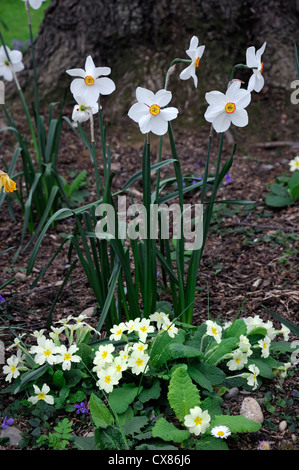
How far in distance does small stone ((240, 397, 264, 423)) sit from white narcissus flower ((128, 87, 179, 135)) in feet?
3.18

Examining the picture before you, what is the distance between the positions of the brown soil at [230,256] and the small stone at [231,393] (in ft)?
0.09

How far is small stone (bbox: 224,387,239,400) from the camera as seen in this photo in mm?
1792

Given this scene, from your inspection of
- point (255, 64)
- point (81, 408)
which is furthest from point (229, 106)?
point (81, 408)

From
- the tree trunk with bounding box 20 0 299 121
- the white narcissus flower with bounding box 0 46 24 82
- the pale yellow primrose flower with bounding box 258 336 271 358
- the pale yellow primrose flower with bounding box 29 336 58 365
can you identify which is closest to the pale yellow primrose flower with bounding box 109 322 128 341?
the pale yellow primrose flower with bounding box 29 336 58 365

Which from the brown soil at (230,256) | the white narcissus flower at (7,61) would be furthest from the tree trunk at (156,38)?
the white narcissus flower at (7,61)

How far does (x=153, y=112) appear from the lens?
1.65 meters

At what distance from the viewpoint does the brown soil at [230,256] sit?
2.21m

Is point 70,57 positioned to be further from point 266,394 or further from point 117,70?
point 266,394

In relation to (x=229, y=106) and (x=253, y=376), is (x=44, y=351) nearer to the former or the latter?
(x=253, y=376)

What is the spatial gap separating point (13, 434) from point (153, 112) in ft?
3.78

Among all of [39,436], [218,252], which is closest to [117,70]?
[218,252]

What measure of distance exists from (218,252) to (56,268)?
0.89 meters

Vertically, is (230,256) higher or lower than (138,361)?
higher

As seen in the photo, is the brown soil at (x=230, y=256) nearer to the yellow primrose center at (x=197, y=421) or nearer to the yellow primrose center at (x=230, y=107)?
the yellow primrose center at (x=197, y=421)
